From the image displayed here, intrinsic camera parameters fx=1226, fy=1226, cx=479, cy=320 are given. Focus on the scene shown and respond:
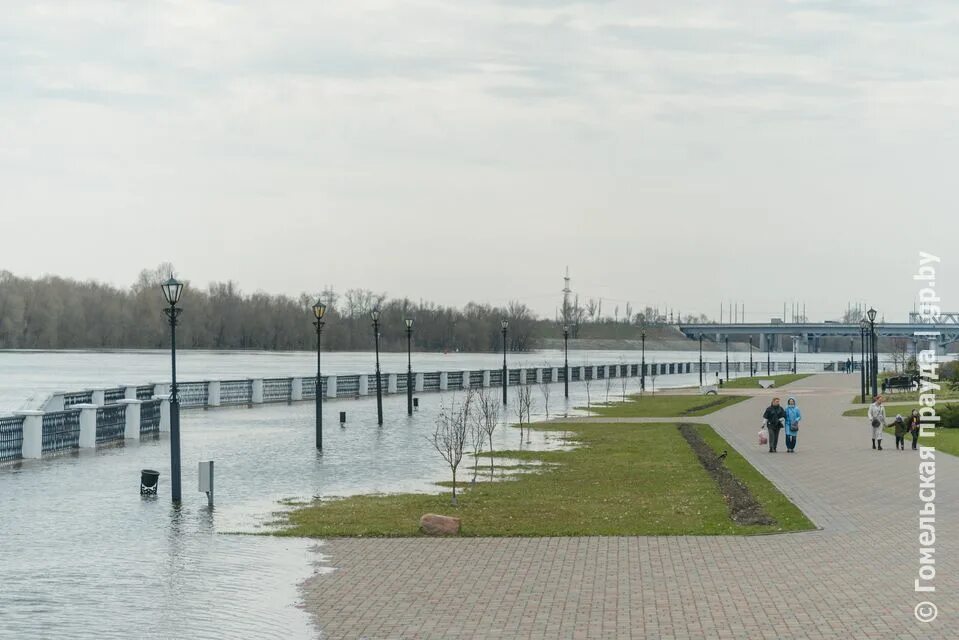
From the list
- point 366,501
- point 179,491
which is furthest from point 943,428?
point 179,491

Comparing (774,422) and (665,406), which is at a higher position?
(774,422)

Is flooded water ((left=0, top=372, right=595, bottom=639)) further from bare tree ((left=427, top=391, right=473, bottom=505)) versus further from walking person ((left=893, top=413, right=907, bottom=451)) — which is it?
walking person ((left=893, top=413, right=907, bottom=451))

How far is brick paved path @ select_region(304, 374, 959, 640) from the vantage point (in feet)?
37.1

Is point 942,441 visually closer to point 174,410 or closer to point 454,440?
point 454,440

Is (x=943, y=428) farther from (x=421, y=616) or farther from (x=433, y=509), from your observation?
(x=421, y=616)

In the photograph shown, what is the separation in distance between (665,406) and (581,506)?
34.8 metres

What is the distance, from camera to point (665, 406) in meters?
54.1

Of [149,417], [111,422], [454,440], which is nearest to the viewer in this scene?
[454,440]

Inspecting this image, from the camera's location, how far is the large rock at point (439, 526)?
1703cm

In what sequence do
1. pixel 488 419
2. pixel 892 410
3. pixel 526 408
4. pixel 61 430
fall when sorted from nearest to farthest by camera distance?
1. pixel 488 419
2. pixel 61 430
3. pixel 892 410
4. pixel 526 408

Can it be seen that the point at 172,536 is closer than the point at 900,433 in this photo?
Yes

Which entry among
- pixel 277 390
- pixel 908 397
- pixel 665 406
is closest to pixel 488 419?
pixel 665 406

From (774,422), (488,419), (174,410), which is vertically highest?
(174,410)

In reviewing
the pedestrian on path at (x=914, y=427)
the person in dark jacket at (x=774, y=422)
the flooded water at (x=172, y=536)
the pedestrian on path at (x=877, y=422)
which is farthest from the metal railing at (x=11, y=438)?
the pedestrian on path at (x=914, y=427)
